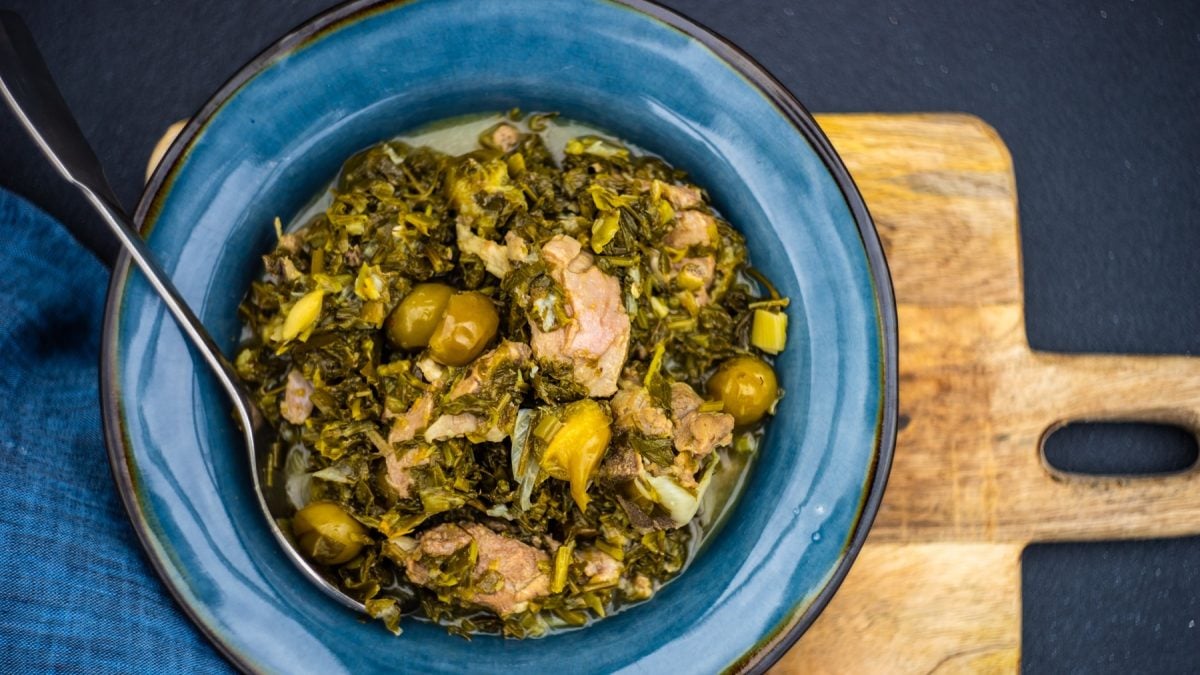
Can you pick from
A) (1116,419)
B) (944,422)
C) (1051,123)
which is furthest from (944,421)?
(1051,123)

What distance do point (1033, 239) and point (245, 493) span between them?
344 centimetres

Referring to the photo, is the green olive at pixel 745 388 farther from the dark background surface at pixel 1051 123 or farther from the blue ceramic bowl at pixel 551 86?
the dark background surface at pixel 1051 123

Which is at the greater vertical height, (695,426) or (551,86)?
(551,86)

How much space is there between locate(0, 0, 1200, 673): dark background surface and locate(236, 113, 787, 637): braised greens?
1.39 m

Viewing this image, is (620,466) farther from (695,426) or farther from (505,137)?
(505,137)

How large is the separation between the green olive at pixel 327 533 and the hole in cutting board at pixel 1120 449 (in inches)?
117

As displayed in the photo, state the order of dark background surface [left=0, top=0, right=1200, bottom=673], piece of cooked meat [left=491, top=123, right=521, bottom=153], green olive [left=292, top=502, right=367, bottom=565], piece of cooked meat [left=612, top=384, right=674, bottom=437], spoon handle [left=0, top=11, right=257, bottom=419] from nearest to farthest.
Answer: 1. spoon handle [left=0, top=11, right=257, bottom=419]
2. piece of cooked meat [left=612, top=384, right=674, bottom=437]
3. green olive [left=292, top=502, right=367, bottom=565]
4. piece of cooked meat [left=491, top=123, right=521, bottom=153]
5. dark background surface [left=0, top=0, right=1200, bottom=673]

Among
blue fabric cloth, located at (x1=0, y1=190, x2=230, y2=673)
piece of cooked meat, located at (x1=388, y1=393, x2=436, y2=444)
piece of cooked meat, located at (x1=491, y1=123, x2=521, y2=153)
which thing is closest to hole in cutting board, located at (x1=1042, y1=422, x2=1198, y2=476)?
piece of cooked meat, located at (x1=491, y1=123, x2=521, y2=153)

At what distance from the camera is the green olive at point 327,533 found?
2.79m

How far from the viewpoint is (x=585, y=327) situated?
268 centimetres

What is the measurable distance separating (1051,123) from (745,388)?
233 cm

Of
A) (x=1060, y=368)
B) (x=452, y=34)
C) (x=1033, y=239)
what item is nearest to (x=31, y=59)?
(x=452, y=34)

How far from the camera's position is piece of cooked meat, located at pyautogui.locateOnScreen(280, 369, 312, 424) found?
288 centimetres

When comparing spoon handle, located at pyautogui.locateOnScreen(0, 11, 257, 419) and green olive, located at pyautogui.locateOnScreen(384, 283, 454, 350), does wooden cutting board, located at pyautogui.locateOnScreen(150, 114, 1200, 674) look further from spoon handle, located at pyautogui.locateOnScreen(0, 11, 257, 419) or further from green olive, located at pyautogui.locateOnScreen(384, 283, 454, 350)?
green olive, located at pyautogui.locateOnScreen(384, 283, 454, 350)
